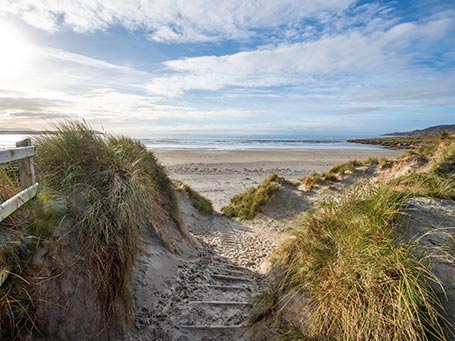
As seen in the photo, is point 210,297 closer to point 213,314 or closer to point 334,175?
point 213,314

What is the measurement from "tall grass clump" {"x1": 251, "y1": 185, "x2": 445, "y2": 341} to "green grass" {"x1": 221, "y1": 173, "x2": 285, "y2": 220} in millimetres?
8040

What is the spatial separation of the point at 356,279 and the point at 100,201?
368cm

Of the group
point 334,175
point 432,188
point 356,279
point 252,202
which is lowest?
point 252,202

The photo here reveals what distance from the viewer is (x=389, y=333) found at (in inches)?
106

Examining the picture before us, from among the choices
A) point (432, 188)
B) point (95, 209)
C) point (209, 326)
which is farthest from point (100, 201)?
point (432, 188)

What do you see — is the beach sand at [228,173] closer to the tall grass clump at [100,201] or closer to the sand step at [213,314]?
the tall grass clump at [100,201]

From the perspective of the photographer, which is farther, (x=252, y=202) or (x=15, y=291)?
(x=252, y=202)

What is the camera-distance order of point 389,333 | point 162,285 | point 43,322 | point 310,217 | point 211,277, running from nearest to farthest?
point 389,333 < point 43,322 < point 310,217 < point 162,285 < point 211,277

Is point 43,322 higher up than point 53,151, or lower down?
lower down

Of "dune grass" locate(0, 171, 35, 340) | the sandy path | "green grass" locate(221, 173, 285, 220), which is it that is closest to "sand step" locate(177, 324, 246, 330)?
the sandy path

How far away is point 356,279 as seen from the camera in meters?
3.14

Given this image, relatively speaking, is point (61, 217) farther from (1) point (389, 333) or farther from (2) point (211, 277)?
(1) point (389, 333)

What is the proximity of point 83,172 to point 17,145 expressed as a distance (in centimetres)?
116

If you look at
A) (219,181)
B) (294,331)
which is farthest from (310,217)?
(219,181)
